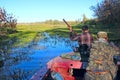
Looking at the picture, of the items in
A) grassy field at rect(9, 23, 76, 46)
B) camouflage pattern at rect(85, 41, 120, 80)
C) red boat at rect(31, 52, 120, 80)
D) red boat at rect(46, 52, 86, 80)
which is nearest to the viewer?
camouflage pattern at rect(85, 41, 120, 80)

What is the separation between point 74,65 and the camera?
9.67 meters

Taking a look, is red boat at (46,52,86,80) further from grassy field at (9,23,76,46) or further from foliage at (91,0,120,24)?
foliage at (91,0,120,24)

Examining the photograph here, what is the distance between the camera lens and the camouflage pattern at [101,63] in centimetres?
808

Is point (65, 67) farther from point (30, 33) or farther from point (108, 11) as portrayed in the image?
point (108, 11)

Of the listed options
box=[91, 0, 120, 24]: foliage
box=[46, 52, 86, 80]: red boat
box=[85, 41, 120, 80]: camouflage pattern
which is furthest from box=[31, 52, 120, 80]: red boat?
box=[91, 0, 120, 24]: foliage

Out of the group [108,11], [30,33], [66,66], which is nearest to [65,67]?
[66,66]

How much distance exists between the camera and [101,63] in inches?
320

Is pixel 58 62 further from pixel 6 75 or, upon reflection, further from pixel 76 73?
pixel 6 75

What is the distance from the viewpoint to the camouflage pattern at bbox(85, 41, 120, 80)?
8078mm

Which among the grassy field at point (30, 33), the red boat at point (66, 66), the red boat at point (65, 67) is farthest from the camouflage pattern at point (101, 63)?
the grassy field at point (30, 33)

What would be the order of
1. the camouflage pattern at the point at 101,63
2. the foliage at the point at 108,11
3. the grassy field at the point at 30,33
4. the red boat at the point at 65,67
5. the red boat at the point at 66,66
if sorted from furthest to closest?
the foliage at the point at 108,11 < the grassy field at the point at 30,33 < the red boat at the point at 66,66 < the red boat at the point at 65,67 < the camouflage pattern at the point at 101,63

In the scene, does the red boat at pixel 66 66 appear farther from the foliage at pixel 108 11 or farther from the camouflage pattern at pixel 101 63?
the foliage at pixel 108 11

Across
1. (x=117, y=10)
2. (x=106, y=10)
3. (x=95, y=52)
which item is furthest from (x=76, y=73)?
(x=106, y=10)

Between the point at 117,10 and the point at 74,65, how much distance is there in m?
34.0
